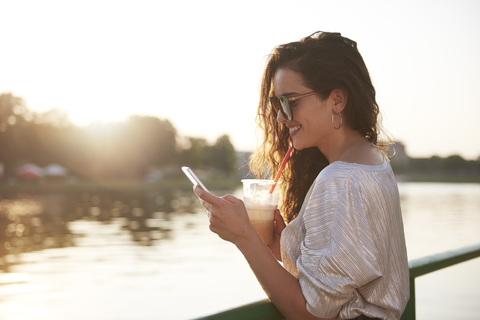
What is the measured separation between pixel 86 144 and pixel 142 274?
6091cm

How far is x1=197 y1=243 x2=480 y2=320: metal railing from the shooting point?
5.17 feet

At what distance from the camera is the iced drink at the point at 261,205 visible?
221 centimetres

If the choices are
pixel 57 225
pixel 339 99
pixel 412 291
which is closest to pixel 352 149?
pixel 339 99

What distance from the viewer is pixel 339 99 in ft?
6.31

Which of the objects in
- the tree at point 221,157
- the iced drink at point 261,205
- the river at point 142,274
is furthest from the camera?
the tree at point 221,157

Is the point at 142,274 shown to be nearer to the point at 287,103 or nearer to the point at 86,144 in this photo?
the point at 287,103

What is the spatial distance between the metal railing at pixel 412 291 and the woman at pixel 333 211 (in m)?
0.04

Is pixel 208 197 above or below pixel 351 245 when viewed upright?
above

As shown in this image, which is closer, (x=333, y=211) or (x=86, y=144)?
(x=333, y=211)

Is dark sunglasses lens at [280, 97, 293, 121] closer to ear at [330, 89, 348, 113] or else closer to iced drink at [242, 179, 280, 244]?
ear at [330, 89, 348, 113]

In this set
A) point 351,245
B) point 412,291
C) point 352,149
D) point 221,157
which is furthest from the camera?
point 221,157

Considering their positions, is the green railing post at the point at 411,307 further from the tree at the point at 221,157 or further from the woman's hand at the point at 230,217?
the tree at the point at 221,157

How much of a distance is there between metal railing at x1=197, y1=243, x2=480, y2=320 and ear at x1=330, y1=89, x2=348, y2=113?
2.17 feet

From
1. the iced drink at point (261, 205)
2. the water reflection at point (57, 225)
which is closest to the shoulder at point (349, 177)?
the iced drink at point (261, 205)
